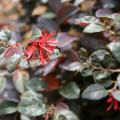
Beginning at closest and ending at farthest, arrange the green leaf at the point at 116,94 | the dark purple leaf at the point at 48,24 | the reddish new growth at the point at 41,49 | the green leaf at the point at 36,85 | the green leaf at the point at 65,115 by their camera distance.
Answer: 1. the reddish new growth at the point at 41,49
2. the green leaf at the point at 116,94
3. the green leaf at the point at 65,115
4. the green leaf at the point at 36,85
5. the dark purple leaf at the point at 48,24

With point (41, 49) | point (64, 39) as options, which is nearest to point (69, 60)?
point (64, 39)

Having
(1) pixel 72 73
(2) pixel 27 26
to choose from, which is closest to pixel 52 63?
(1) pixel 72 73

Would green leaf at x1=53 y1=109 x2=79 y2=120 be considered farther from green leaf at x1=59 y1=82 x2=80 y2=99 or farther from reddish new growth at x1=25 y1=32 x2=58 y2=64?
reddish new growth at x1=25 y1=32 x2=58 y2=64

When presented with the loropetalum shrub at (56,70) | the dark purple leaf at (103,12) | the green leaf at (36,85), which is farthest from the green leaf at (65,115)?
the dark purple leaf at (103,12)

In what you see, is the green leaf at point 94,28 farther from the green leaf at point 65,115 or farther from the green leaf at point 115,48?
the green leaf at point 65,115

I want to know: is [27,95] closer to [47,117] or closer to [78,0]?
[47,117]

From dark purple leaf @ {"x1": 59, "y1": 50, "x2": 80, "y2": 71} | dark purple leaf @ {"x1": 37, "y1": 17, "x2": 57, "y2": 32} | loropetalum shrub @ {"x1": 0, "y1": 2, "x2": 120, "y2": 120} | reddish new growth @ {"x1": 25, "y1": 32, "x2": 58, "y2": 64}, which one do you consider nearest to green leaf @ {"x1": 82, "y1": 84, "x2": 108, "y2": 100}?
loropetalum shrub @ {"x1": 0, "y1": 2, "x2": 120, "y2": 120}
